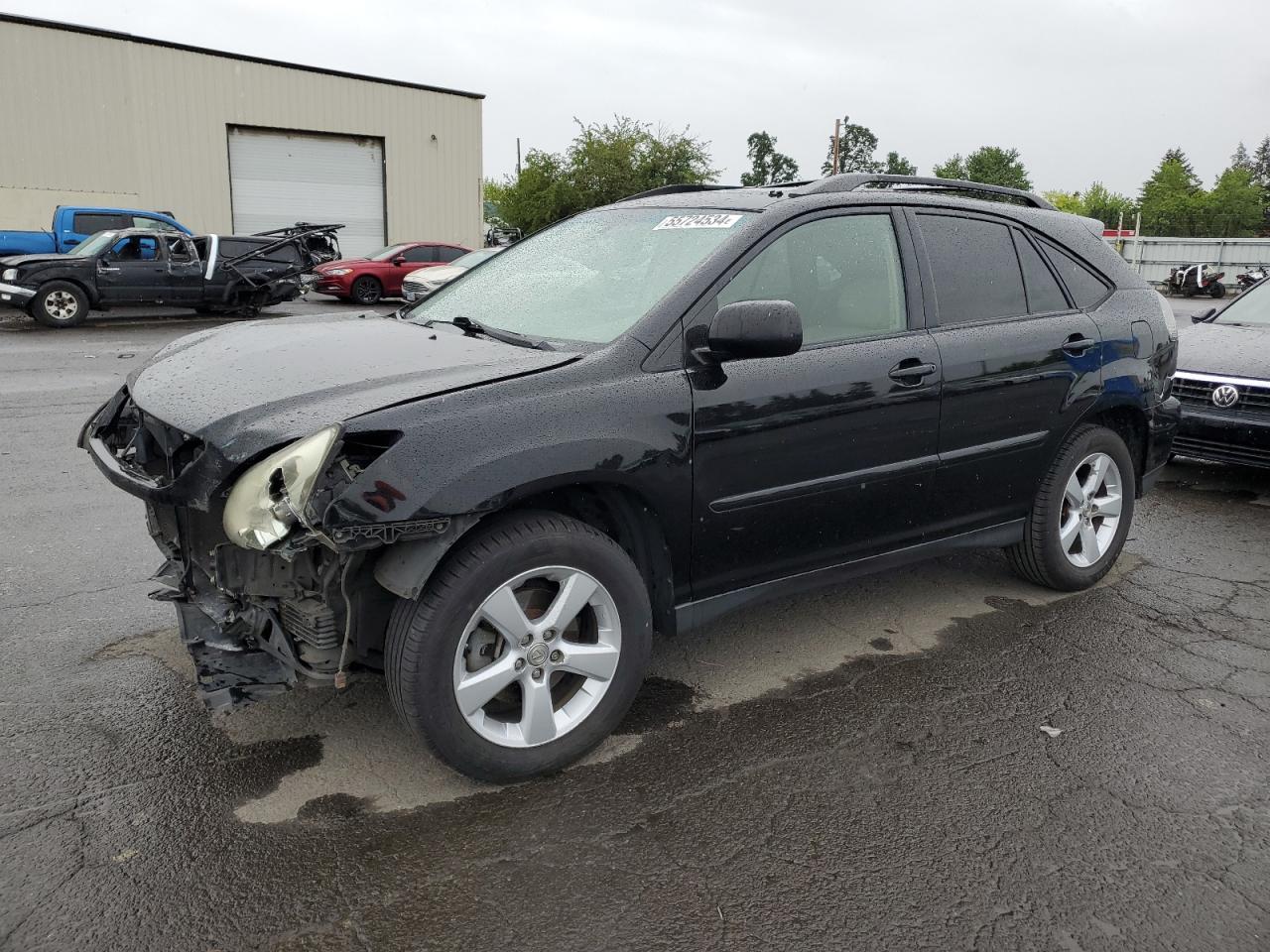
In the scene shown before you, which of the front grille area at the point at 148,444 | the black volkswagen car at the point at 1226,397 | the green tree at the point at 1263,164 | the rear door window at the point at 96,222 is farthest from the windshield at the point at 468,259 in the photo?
the green tree at the point at 1263,164

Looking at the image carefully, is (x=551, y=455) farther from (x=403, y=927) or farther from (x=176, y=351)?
(x=176, y=351)

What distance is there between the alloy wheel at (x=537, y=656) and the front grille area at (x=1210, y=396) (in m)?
5.18

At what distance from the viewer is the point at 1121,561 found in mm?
5176

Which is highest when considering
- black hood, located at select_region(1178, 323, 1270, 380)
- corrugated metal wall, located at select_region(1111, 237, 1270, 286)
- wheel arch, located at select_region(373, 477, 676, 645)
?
corrugated metal wall, located at select_region(1111, 237, 1270, 286)

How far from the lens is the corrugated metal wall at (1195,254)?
118 ft

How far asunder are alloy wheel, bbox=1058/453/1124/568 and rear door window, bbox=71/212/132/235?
59.9 ft

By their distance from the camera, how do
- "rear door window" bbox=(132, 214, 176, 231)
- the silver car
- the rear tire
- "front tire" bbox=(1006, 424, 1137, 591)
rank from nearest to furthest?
"front tire" bbox=(1006, 424, 1137, 591), "rear door window" bbox=(132, 214, 176, 231), the silver car, the rear tire

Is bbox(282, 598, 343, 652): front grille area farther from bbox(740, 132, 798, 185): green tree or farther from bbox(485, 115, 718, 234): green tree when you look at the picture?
bbox(740, 132, 798, 185): green tree

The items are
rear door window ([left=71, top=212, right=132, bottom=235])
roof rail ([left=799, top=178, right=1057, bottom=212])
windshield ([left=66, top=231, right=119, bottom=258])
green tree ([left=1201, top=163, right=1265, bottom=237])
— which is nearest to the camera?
roof rail ([left=799, top=178, right=1057, bottom=212])

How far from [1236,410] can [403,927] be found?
612 centimetres

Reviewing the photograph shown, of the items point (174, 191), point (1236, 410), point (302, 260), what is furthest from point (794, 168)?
point (1236, 410)

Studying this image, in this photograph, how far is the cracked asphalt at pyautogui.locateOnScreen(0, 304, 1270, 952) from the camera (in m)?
2.40

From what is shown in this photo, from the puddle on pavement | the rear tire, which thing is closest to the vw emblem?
the puddle on pavement

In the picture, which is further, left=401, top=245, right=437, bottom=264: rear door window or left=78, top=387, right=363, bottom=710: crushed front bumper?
left=401, top=245, right=437, bottom=264: rear door window
